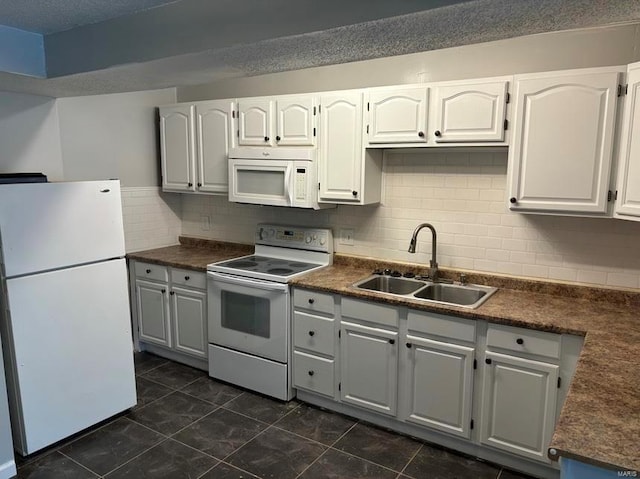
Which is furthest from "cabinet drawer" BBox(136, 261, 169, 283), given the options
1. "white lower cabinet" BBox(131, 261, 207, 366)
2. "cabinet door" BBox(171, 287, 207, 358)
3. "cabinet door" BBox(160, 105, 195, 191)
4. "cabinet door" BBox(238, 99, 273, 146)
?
"cabinet door" BBox(238, 99, 273, 146)

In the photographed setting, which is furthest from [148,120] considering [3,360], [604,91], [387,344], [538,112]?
[604,91]

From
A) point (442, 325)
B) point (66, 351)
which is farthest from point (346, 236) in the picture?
point (66, 351)

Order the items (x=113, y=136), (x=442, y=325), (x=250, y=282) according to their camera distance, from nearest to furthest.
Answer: (x=442, y=325) < (x=250, y=282) < (x=113, y=136)

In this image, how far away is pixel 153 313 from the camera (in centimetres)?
397

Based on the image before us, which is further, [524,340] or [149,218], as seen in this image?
[149,218]

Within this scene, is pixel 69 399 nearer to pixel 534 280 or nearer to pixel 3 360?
pixel 3 360

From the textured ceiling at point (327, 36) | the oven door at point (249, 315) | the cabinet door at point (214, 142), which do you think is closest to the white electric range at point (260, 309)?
the oven door at point (249, 315)

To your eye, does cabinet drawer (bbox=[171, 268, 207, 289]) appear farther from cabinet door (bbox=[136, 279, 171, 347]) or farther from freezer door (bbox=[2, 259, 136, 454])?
freezer door (bbox=[2, 259, 136, 454])

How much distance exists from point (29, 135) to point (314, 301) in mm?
2179

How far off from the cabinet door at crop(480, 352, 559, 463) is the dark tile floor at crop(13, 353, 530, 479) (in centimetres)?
22

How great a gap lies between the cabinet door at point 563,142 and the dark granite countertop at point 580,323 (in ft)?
1.84

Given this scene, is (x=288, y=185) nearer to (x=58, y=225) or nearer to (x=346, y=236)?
(x=346, y=236)

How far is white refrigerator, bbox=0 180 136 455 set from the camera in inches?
99.0

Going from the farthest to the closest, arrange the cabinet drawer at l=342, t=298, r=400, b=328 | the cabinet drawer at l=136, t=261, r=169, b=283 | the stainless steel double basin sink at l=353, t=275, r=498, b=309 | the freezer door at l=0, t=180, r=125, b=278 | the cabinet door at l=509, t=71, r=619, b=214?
the cabinet drawer at l=136, t=261, r=169, b=283, the stainless steel double basin sink at l=353, t=275, r=498, b=309, the cabinet drawer at l=342, t=298, r=400, b=328, the freezer door at l=0, t=180, r=125, b=278, the cabinet door at l=509, t=71, r=619, b=214
